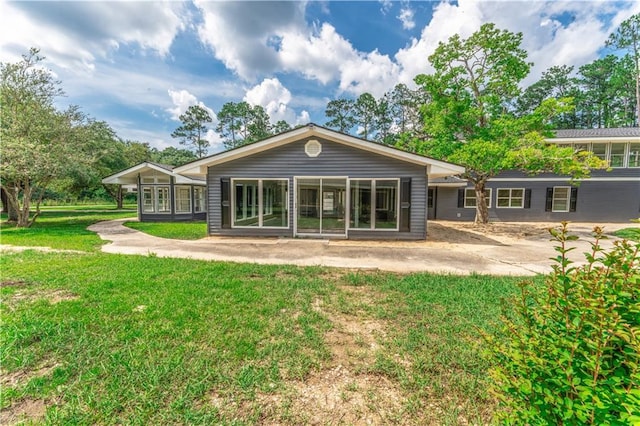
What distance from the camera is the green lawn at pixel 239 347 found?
2.08m

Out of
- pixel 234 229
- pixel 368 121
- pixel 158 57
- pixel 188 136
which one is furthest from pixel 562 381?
pixel 188 136

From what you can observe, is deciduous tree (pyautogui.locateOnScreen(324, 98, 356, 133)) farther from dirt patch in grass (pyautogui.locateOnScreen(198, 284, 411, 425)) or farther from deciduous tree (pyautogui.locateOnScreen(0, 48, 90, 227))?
dirt patch in grass (pyautogui.locateOnScreen(198, 284, 411, 425))

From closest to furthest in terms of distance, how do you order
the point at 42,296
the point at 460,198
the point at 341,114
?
the point at 42,296 < the point at 460,198 < the point at 341,114

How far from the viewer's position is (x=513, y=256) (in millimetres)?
7418

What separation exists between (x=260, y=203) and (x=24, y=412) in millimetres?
8412

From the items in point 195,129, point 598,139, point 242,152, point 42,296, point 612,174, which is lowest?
point 42,296

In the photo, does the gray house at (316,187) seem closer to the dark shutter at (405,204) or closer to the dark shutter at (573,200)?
the dark shutter at (405,204)

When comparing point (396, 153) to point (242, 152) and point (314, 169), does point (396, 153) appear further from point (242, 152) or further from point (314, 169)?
point (242, 152)

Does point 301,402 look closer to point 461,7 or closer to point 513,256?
point 513,256

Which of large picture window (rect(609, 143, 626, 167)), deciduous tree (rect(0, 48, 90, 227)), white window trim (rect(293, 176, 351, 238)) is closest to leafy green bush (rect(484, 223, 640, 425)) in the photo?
white window trim (rect(293, 176, 351, 238))

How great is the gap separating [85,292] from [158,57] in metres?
9.96

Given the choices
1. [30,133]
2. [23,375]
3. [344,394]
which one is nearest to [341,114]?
[30,133]

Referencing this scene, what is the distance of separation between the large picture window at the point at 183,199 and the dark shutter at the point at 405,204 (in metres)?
13.1

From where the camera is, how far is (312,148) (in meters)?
9.70
